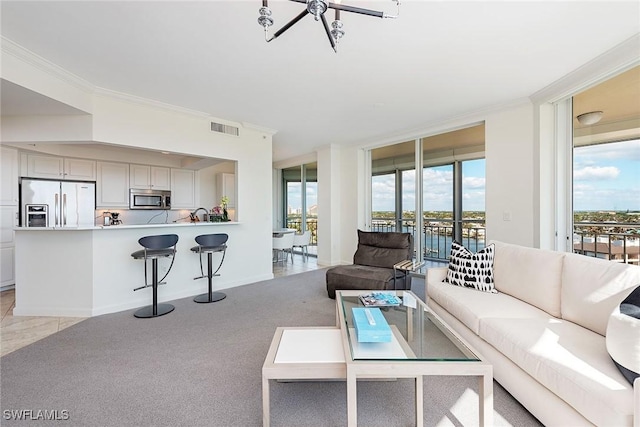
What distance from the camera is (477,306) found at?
2.25 m

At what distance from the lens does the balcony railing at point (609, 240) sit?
9.11ft

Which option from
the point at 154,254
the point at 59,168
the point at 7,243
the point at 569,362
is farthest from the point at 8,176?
the point at 569,362

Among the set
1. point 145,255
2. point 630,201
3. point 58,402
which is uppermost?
point 630,201

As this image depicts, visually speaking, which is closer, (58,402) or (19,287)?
(58,402)

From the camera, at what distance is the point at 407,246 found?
394 centimetres

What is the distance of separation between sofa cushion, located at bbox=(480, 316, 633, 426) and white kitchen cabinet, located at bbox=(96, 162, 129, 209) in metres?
6.20

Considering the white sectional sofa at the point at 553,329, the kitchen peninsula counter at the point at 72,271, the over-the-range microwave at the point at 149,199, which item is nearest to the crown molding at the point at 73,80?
the kitchen peninsula counter at the point at 72,271

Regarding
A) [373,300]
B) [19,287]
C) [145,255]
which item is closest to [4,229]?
[19,287]

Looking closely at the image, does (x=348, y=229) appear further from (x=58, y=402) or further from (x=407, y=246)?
(x=58, y=402)

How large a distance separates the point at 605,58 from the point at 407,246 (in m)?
2.74

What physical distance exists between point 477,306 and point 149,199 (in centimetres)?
594

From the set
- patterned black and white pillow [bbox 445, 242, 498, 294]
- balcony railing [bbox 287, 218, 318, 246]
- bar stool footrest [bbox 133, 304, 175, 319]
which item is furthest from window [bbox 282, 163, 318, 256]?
patterned black and white pillow [bbox 445, 242, 498, 294]

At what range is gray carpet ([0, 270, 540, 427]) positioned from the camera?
5.41 feet

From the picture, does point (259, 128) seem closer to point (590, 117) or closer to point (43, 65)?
point (43, 65)
